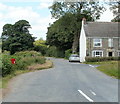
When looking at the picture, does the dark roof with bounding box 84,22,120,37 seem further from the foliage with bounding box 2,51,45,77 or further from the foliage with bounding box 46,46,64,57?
the foliage with bounding box 46,46,64,57

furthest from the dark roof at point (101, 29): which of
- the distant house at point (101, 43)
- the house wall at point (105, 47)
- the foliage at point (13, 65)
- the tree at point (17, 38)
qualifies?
the tree at point (17, 38)

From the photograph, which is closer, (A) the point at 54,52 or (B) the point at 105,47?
(B) the point at 105,47

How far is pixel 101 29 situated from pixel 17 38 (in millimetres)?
30554

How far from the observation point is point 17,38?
244 feet

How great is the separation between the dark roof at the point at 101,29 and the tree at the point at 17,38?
2683 centimetres

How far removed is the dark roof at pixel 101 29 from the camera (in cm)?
4992

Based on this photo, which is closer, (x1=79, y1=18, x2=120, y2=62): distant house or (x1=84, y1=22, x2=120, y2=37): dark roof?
(x1=79, y1=18, x2=120, y2=62): distant house

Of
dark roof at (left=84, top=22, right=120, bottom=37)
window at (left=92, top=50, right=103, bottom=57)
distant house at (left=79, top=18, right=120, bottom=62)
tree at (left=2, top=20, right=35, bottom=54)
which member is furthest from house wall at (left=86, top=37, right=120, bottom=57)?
tree at (left=2, top=20, right=35, bottom=54)

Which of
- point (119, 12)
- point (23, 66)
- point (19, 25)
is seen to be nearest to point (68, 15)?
point (119, 12)

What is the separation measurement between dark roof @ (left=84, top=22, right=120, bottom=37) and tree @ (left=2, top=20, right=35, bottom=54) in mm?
26826

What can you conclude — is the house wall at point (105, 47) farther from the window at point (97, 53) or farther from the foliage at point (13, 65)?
the foliage at point (13, 65)

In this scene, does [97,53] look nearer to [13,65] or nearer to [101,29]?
[101,29]

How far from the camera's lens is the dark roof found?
1965 inches

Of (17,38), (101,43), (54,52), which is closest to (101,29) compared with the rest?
(101,43)
